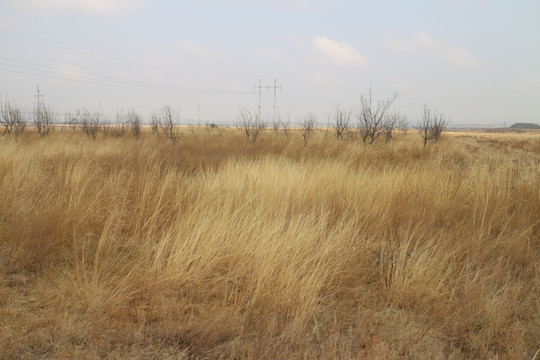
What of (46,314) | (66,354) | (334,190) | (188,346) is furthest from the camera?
(334,190)

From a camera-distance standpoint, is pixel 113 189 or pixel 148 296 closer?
pixel 148 296

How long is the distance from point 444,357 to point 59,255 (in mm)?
2863

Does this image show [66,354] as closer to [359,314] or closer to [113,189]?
[359,314]

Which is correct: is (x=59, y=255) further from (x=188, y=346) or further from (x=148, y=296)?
(x=188, y=346)

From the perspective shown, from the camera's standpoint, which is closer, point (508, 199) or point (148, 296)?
point (148, 296)

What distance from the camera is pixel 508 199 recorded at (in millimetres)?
4367

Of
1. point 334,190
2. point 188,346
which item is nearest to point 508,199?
point 334,190

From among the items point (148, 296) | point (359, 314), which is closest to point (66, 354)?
point (148, 296)

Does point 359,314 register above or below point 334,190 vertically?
below

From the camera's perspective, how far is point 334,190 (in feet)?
15.9

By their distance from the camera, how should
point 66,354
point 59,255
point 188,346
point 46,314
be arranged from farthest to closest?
point 59,255 < point 46,314 < point 188,346 < point 66,354

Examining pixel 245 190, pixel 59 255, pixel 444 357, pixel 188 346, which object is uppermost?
pixel 245 190

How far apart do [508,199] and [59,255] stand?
17.3 feet

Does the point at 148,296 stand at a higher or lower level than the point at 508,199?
lower
